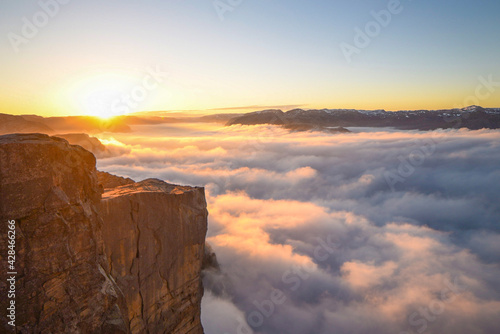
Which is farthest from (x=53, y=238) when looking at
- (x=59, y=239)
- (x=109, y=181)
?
(x=109, y=181)

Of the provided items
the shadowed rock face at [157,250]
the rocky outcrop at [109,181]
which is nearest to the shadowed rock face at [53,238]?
the shadowed rock face at [157,250]

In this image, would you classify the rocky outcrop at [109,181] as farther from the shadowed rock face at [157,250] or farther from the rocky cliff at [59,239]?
the rocky cliff at [59,239]

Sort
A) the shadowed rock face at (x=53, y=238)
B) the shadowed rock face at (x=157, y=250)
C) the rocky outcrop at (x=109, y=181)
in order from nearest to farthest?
1. the shadowed rock face at (x=53, y=238)
2. the shadowed rock face at (x=157, y=250)
3. the rocky outcrop at (x=109, y=181)

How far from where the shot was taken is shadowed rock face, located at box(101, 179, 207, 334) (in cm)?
1482

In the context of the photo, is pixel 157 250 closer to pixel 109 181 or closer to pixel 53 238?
pixel 109 181

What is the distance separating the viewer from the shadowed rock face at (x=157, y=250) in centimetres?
1482

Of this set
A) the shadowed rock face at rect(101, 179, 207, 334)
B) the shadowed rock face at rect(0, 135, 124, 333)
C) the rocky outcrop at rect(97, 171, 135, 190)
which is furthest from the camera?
the rocky outcrop at rect(97, 171, 135, 190)

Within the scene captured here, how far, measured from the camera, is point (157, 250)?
1703cm

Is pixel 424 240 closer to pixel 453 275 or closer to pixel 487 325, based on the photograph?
pixel 453 275

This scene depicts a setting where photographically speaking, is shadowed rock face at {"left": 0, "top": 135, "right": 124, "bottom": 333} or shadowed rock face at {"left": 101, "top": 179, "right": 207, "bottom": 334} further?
shadowed rock face at {"left": 101, "top": 179, "right": 207, "bottom": 334}

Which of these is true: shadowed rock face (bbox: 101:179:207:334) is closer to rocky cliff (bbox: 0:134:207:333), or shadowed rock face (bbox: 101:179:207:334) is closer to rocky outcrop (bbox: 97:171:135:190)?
rocky cliff (bbox: 0:134:207:333)

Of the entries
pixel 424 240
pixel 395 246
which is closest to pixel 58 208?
pixel 395 246

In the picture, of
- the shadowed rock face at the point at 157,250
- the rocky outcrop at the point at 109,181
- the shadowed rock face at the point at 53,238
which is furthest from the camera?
the rocky outcrop at the point at 109,181

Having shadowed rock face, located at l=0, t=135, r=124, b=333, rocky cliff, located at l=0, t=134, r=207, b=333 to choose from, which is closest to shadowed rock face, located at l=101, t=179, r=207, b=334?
rocky cliff, located at l=0, t=134, r=207, b=333
